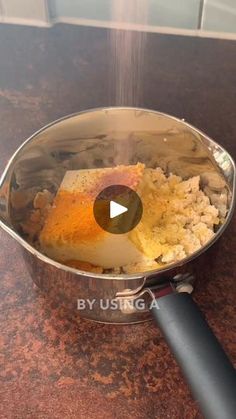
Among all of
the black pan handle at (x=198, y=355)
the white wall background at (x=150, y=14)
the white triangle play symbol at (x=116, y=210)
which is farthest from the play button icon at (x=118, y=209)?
the white wall background at (x=150, y=14)

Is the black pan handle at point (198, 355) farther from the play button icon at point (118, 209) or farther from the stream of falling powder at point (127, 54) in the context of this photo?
the stream of falling powder at point (127, 54)

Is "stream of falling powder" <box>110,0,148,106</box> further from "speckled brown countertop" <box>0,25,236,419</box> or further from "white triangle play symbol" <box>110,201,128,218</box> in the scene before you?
"white triangle play symbol" <box>110,201,128,218</box>

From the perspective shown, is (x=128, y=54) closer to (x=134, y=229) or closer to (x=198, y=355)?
(x=134, y=229)

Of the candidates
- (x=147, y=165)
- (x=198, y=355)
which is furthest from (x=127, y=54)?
(x=198, y=355)

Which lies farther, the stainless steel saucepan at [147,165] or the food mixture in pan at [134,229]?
the food mixture in pan at [134,229]

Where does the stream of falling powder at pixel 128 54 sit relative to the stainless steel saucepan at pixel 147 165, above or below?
above

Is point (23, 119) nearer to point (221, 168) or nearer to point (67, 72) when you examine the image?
point (67, 72)

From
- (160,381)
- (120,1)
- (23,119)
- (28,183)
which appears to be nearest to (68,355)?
(160,381)

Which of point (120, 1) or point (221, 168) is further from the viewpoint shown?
point (120, 1)
